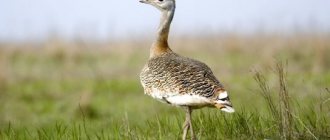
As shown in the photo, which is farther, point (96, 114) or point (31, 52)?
point (31, 52)

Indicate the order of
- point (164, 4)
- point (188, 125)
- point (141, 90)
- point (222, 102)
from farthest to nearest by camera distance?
point (141, 90) < point (164, 4) < point (188, 125) < point (222, 102)

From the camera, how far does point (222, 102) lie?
5145 millimetres

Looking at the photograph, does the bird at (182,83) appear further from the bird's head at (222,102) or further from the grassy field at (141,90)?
the grassy field at (141,90)

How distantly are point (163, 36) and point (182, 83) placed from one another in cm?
119

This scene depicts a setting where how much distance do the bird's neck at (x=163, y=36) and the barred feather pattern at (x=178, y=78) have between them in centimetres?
31

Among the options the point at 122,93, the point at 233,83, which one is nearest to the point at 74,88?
the point at 122,93

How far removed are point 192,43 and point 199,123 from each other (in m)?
14.8

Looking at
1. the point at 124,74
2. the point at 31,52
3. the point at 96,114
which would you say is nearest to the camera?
the point at 96,114

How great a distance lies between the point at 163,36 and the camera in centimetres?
656

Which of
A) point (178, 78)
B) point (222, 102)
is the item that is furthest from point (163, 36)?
point (222, 102)

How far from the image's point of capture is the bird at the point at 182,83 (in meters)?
5.25

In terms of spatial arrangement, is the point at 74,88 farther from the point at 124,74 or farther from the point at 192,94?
the point at 192,94

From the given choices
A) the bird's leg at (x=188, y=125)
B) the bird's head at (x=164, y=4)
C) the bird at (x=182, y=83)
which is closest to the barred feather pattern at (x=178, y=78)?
the bird at (x=182, y=83)

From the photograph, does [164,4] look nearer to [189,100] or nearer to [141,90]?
[189,100]
